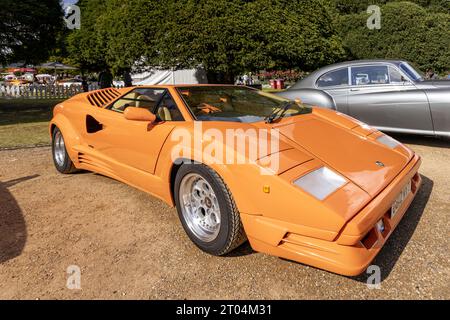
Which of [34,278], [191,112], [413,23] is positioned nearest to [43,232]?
[34,278]

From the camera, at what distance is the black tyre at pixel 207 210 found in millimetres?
2107

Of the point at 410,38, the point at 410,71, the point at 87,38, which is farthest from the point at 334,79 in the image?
the point at 87,38

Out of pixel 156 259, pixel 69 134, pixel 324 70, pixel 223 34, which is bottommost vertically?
pixel 156 259

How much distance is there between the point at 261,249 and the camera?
80.2 inches

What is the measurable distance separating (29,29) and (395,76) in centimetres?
1182

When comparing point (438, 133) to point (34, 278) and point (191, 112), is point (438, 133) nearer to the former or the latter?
point (191, 112)

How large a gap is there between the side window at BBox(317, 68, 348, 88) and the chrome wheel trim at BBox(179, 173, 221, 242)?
164 inches

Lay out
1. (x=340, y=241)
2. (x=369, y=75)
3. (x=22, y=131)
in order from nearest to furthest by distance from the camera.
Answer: (x=340, y=241), (x=369, y=75), (x=22, y=131)

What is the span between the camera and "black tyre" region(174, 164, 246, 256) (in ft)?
6.91

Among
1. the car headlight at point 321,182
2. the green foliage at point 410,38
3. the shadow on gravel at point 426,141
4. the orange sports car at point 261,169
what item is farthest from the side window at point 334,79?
the green foliage at point 410,38

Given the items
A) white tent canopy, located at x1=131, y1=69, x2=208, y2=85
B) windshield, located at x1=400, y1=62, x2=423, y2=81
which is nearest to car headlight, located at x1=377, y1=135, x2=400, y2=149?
windshield, located at x1=400, y1=62, x2=423, y2=81

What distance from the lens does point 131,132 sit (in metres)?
2.97

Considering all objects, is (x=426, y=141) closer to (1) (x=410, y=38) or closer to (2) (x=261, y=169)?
(2) (x=261, y=169)

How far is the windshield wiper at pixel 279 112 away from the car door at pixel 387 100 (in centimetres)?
255
